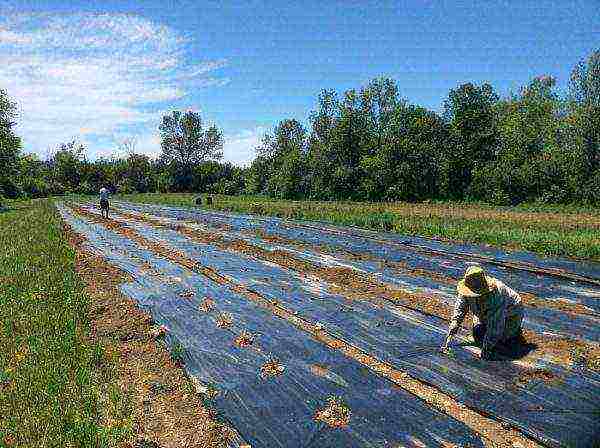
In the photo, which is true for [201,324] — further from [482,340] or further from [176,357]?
[482,340]

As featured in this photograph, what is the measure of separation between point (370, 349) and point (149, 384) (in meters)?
3.00

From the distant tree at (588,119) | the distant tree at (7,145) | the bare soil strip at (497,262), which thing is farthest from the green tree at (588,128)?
the distant tree at (7,145)

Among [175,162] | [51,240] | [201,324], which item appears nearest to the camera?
[201,324]

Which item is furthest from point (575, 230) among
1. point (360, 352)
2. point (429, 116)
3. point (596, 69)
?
point (429, 116)

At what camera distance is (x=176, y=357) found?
238 inches

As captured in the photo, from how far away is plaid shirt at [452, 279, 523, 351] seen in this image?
565cm

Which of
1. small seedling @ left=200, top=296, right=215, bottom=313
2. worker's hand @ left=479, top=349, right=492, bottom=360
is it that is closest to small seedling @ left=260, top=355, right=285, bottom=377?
small seedling @ left=200, top=296, right=215, bottom=313

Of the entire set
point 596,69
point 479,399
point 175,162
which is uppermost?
point 596,69

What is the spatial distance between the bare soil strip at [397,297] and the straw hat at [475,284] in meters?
1.45

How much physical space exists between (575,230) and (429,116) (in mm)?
32503

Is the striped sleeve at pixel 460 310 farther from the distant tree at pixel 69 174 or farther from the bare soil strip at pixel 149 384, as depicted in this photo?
the distant tree at pixel 69 174

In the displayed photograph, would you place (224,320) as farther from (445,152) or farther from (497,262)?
(445,152)

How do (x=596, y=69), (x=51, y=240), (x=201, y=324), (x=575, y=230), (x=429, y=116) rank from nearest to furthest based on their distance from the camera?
1. (x=201, y=324)
2. (x=51, y=240)
3. (x=575, y=230)
4. (x=596, y=69)
5. (x=429, y=116)

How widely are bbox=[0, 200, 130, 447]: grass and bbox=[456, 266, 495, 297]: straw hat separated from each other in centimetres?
414
